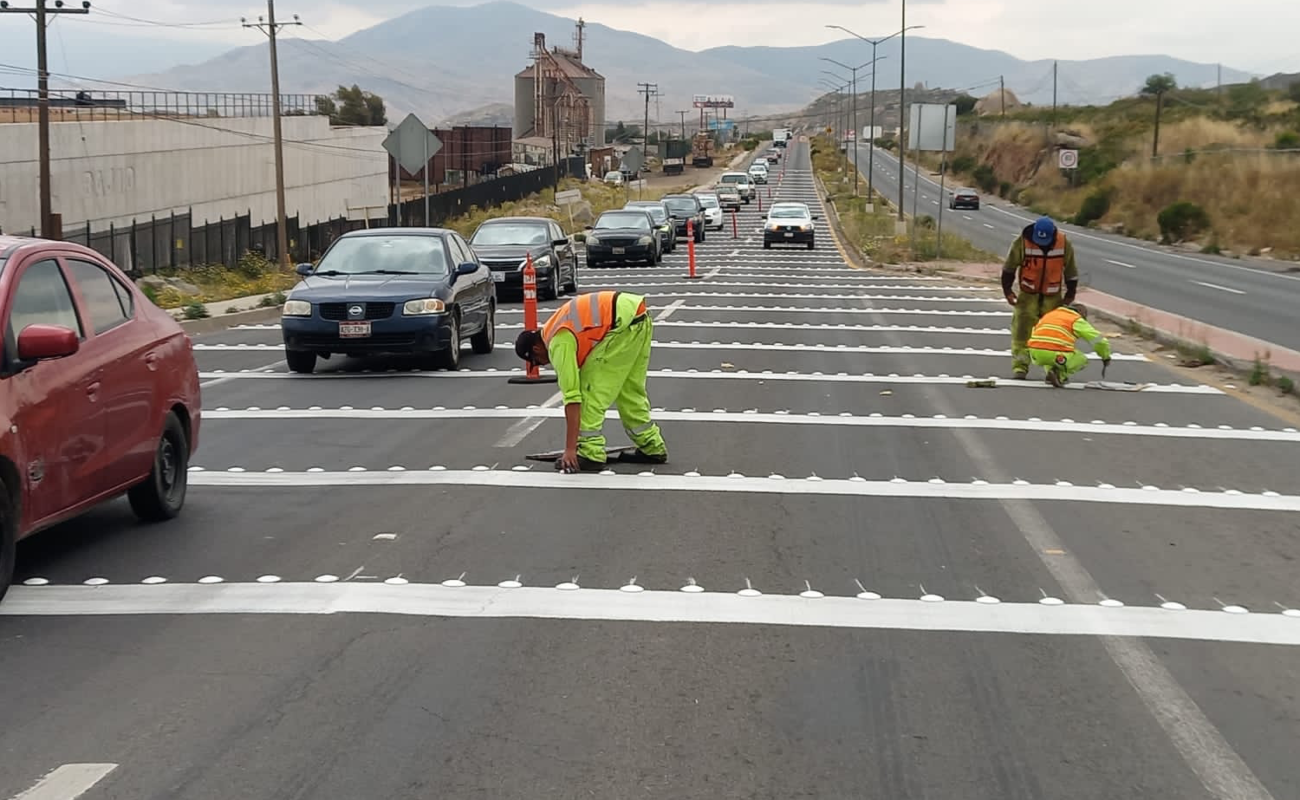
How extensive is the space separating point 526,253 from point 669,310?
126 inches

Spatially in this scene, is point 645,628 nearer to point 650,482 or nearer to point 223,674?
point 223,674

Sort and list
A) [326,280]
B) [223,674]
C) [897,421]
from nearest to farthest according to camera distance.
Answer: [223,674] → [897,421] → [326,280]

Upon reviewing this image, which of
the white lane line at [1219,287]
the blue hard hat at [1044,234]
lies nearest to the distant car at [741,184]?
the white lane line at [1219,287]

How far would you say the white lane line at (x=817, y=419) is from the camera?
1236 cm

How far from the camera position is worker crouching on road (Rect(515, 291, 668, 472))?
32.0ft

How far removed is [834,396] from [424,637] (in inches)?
343

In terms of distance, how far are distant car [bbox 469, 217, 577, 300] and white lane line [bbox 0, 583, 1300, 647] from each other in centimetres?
1908

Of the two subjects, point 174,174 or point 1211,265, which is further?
point 174,174

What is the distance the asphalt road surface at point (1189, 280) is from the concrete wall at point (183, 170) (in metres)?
26.6

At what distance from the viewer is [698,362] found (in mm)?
17281

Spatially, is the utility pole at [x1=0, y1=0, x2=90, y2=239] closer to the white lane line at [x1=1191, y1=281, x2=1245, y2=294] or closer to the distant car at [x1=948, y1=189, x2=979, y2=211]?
the white lane line at [x1=1191, y1=281, x2=1245, y2=294]

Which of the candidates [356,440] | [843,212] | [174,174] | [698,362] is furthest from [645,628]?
[843,212]

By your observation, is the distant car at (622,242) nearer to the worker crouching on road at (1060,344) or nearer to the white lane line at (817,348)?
the white lane line at (817,348)

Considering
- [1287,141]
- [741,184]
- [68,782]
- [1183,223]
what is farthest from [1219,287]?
[741,184]
